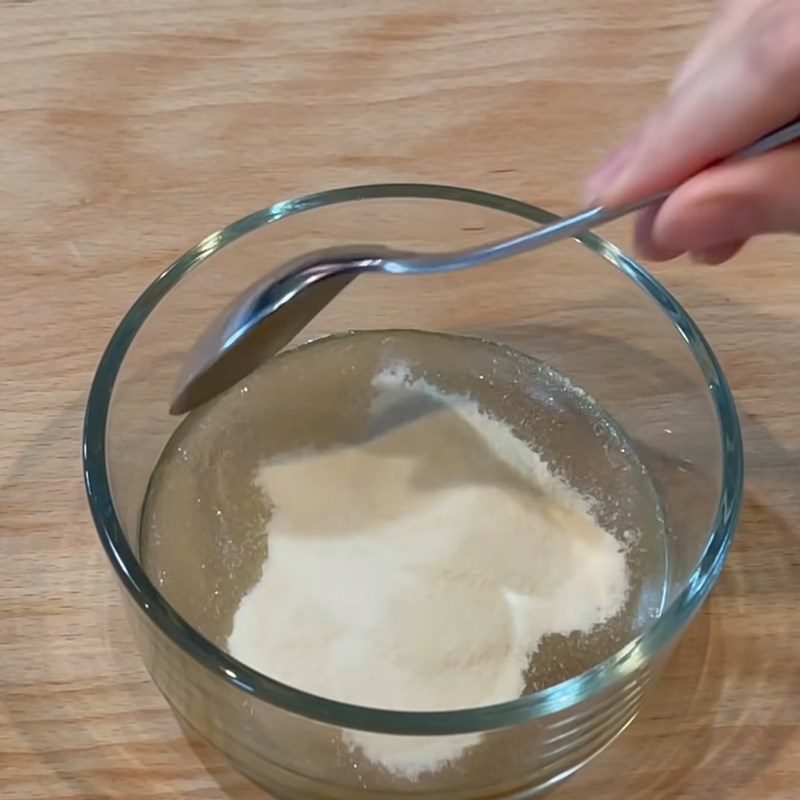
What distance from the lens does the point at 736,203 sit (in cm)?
47

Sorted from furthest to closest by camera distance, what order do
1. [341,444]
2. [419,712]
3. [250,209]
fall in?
[250,209], [341,444], [419,712]

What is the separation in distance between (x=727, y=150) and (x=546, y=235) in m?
0.08

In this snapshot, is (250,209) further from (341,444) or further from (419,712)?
(419,712)

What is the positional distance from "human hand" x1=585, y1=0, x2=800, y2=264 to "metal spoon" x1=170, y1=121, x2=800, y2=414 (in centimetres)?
5

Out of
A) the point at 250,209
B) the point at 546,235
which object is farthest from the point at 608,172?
the point at 250,209

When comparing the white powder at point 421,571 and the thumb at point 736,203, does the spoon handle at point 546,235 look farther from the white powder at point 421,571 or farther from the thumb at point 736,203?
the white powder at point 421,571

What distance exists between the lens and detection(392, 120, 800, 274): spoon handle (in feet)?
1.53

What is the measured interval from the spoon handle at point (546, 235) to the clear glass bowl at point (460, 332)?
0.10 metres

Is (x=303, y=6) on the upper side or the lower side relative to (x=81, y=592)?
upper

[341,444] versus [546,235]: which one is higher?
[546,235]

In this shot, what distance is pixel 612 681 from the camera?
0.47 metres

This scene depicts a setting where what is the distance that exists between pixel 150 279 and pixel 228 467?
14cm

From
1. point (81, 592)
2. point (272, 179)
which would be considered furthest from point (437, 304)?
point (81, 592)

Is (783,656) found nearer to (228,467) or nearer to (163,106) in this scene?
(228,467)
